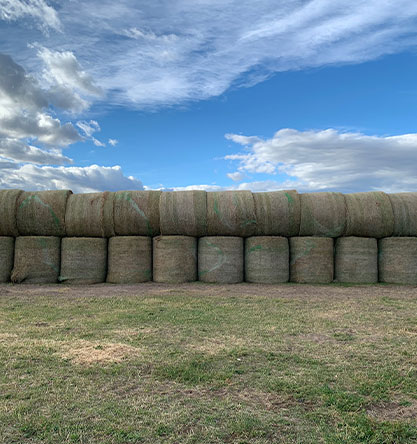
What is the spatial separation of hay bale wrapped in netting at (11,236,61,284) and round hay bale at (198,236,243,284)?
3.63 m

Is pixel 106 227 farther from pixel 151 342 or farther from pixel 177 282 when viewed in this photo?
pixel 151 342

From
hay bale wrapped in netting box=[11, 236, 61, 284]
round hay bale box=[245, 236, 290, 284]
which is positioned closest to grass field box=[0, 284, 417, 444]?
round hay bale box=[245, 236, 290, 284]

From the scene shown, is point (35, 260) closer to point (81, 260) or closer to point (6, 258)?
point (6, 258)

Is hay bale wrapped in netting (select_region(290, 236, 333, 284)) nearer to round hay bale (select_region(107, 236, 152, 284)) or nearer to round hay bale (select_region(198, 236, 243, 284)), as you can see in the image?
round hay bale (select_region(198, 236, 243, 284))

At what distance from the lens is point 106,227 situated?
1052 cm

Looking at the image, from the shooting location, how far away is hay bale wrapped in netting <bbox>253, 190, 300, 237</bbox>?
10.4 m

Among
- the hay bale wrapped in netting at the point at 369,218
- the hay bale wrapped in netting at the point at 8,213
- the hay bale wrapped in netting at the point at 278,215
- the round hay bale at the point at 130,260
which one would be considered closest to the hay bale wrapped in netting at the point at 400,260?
the hay bale wrapped in netting at the point at 369,218

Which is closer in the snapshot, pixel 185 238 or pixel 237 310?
pixel 237 310

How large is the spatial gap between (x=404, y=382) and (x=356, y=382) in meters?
0.44

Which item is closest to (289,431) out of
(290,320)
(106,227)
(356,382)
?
(356,382)

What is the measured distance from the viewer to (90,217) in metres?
10.5

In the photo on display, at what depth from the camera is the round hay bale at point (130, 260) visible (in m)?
10.4

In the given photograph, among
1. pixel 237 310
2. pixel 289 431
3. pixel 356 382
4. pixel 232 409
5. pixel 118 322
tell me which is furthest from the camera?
pixel 237 310

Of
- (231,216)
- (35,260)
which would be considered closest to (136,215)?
(231,216)
